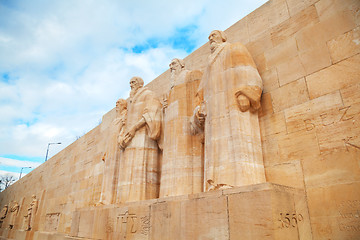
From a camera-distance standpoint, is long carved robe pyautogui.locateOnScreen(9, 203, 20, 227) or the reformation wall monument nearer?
the reformation wall monument

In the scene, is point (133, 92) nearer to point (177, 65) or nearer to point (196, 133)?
point (177, 65)

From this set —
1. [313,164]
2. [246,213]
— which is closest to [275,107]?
[313,164]

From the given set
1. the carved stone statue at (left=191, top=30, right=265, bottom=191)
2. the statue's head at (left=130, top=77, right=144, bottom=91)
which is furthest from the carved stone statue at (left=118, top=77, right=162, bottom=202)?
the carved stone statue at (left=191, top=30, right=265, bottom=191)

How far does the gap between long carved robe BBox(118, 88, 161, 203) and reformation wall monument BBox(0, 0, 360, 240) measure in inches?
1.0

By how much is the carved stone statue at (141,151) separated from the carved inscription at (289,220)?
375 centimetres

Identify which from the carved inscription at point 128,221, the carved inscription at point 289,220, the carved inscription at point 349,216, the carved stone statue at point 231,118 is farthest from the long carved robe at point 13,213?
the carved inscription at point 349,216

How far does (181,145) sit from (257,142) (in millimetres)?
1697

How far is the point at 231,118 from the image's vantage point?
4.51 metres

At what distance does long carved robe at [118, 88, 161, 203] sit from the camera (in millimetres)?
6430

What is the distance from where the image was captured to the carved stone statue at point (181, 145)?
5398mm

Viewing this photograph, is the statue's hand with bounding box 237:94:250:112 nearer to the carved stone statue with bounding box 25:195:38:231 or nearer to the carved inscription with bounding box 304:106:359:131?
the carved inscription with bounding box 304:106:359:131

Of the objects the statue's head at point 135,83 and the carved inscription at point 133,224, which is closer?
the carved inscription at point 133,224

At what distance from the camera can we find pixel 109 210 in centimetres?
582

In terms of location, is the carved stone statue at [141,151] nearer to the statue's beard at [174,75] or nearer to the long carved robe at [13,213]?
the statue's beard at [174,75]
